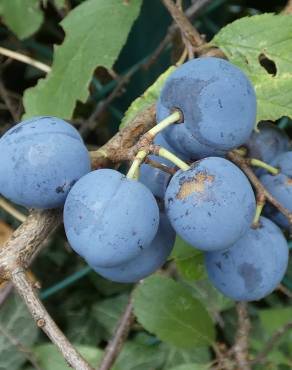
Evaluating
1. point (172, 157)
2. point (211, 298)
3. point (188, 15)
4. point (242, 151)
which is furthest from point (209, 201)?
point (211, 298)

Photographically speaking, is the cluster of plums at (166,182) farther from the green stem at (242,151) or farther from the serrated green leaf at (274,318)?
the serrated green leaf at (274,318)

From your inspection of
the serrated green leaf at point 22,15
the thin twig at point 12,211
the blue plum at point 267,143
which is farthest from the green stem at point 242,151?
the serrated green leaf at point 22,15

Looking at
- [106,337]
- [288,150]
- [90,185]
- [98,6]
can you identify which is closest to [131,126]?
[90,185]

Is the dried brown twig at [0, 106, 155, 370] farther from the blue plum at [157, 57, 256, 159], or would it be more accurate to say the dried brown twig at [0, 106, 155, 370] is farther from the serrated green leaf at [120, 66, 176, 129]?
the serrated green leaf at [120, 66, 176, 129]

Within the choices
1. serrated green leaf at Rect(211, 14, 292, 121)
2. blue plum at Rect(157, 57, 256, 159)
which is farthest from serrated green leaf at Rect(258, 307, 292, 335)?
blue plum at Rect(157, 57, 256, 159)

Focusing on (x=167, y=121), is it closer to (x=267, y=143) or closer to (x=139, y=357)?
(x=267, y=143)

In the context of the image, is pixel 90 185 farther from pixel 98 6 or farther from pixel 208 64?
pixel 98 6
